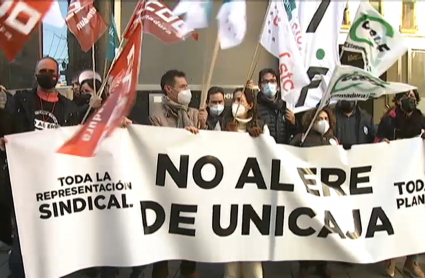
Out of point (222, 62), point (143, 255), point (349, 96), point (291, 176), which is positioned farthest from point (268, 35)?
point (222, 62)

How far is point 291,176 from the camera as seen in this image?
4.20m

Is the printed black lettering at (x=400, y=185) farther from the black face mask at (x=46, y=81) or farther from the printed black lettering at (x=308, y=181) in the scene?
the black face mask at (x=46, y=81)

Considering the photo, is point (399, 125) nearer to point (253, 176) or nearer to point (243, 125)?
point (243, 125)

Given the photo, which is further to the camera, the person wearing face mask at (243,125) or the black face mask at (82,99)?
the black face mask at (82,99)

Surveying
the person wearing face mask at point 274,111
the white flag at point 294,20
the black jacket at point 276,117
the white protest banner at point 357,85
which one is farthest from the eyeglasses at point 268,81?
the white protest banner at point 357,85

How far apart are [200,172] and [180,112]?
667 mm

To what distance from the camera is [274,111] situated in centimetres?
522

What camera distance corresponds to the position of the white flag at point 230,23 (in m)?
4.93

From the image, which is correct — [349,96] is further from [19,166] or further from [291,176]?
[19,166]

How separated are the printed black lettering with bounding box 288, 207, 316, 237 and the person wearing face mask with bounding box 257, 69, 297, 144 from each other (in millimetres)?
1017

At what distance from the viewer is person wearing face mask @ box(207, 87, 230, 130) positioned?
4730mm

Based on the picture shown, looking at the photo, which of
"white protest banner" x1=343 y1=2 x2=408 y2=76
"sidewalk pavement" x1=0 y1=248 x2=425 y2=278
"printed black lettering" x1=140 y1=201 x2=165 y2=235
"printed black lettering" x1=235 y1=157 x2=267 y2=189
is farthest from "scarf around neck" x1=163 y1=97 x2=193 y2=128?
"white protest banner" x1=343 y1=2 x2=408 y2=76

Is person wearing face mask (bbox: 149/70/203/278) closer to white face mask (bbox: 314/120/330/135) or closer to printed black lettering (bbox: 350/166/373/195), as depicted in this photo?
white face mask (bbox: 314/120/330/135)

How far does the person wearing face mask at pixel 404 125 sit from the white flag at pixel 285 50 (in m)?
0.90
